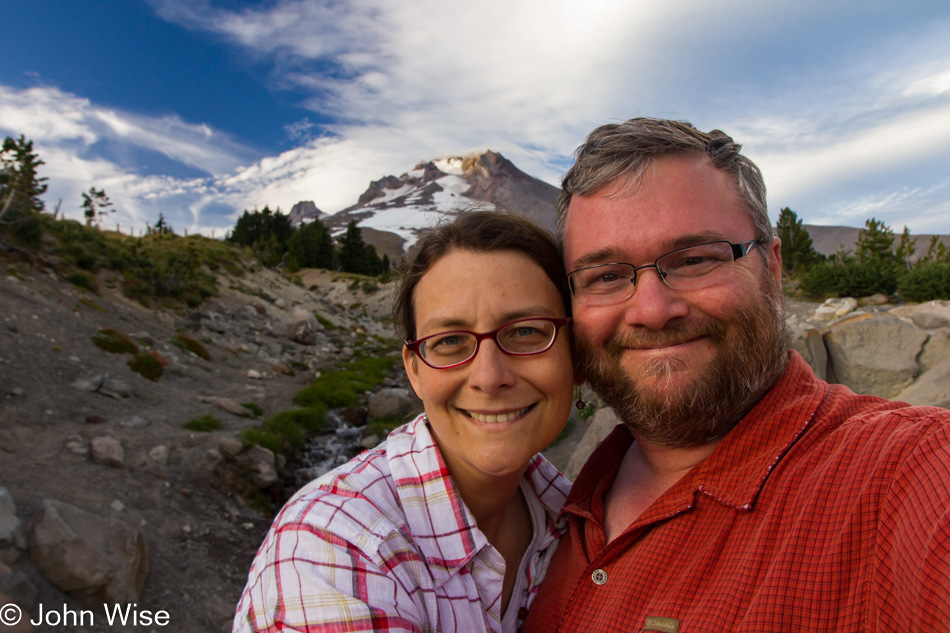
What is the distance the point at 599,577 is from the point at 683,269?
4.30ft

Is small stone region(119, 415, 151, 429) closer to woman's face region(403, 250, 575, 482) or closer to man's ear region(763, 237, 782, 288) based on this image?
woman's face region(403, 250, 575, 482)

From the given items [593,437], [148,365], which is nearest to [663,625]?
[593,437]

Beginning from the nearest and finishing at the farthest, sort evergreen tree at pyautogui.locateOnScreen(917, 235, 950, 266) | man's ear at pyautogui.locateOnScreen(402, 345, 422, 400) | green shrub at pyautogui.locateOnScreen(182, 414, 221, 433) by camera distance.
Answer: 1. man's ear at pyautogui.locateOnScreen(402, 345, 422, 400)
2. green shrub at pyautogui.locateOnScreen(182, 414, 221, 433)
3. evergreen tree at pyautogui.locateOnScreen(917, 235, 950, 266)

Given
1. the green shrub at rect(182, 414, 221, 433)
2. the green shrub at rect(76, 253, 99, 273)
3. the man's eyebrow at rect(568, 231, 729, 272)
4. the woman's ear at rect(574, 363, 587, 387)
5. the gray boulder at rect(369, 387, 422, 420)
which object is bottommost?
the gray boulder at rect(369, 387, 422, 420)

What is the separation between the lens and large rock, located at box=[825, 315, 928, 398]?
7.53 m

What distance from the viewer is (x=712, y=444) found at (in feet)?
7.43

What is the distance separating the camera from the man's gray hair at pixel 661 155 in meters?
2.32

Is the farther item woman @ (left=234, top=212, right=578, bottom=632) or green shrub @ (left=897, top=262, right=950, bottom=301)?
green shrub @ (left=897, top=262, right=950, bottom=301)

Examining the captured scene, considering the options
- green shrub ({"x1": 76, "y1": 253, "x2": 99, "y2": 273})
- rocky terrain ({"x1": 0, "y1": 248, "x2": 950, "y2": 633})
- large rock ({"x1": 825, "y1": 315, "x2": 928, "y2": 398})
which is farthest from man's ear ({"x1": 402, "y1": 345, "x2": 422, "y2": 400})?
green shrub ({"x1": 76, "y1": 253, "x2": 99, "y2": 273})

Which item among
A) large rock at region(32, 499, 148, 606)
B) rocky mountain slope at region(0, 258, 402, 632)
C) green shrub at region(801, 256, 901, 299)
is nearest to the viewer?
large rock at region(32, 499, 148, 606)

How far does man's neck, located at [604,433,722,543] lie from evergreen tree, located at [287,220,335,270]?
57304 millimetres

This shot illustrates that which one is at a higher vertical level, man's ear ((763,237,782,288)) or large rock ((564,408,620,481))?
man's ear ((763,237,782,288))

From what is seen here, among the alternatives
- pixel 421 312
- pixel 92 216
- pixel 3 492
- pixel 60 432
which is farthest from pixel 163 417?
pixel 92 216

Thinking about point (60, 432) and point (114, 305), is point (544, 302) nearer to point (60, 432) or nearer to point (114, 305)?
point (60, 432)
